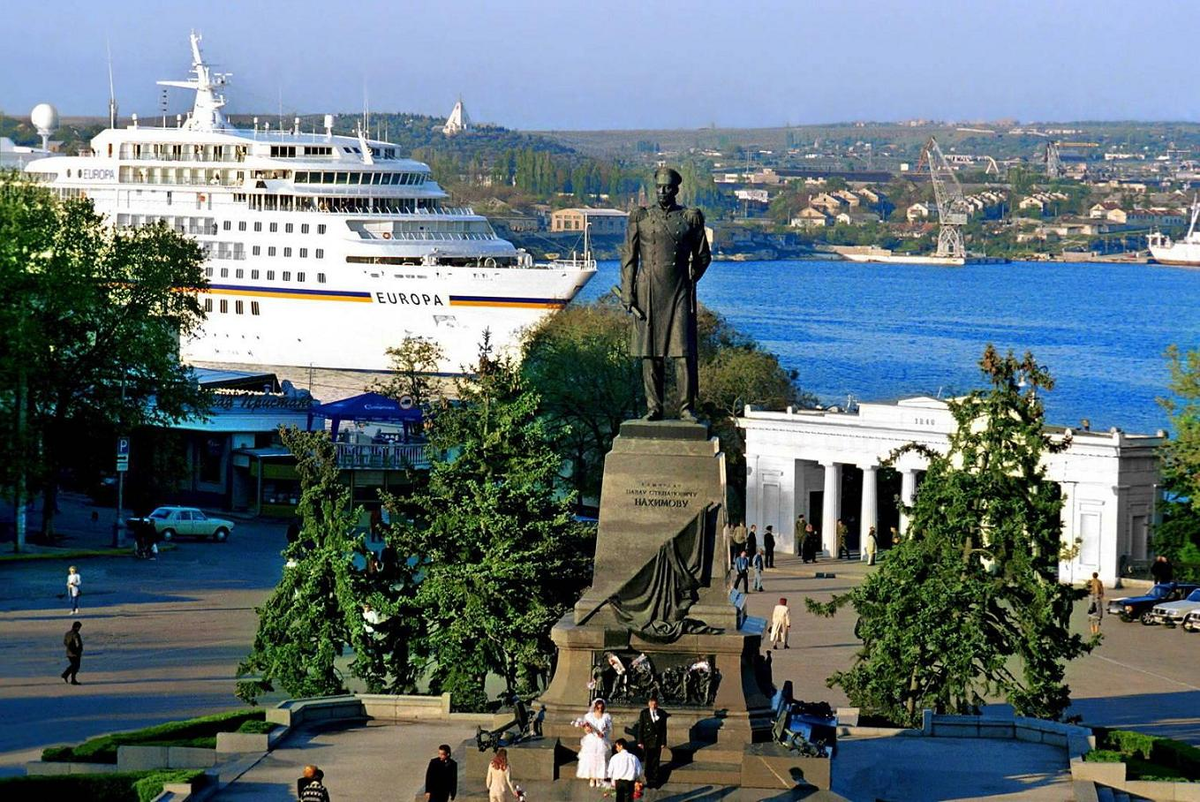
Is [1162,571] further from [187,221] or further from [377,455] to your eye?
[187,221]

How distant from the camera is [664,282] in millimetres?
23031

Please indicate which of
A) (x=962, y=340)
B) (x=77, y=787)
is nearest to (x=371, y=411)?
(x=77, y=787)

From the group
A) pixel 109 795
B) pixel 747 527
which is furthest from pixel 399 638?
pixel 747 527

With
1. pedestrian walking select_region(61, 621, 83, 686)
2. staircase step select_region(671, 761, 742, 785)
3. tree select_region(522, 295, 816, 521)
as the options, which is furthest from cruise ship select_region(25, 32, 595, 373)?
staircase step select_region(671, 761, 742, 785)

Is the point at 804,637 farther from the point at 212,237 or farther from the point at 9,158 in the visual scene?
the point at 9,158

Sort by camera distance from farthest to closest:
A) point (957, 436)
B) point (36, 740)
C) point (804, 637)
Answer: point (804, 637)
point (957, 436)
point (36, 740)

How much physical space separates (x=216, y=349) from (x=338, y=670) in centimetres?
7832

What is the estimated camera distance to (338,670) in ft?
99.5

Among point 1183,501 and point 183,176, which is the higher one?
point 183,176

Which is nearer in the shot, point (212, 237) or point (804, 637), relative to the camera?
point (804, 637)

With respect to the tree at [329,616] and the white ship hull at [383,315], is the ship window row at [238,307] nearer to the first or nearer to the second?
the white ship hull at [383,315]

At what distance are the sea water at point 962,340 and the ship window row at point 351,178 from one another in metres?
20.1

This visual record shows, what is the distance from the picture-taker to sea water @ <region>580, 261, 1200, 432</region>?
110 m

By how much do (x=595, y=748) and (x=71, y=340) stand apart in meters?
30.0
